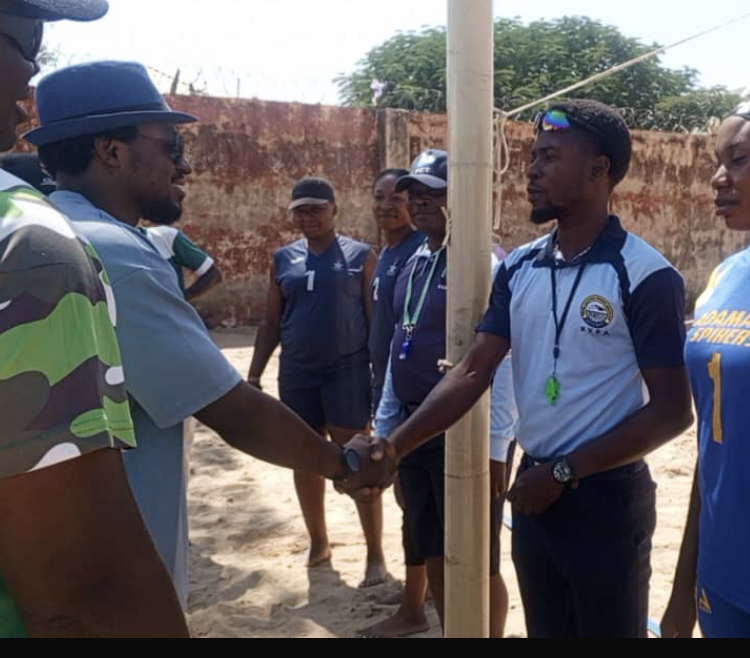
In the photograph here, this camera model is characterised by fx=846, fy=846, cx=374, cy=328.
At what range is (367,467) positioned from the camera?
8.92 ft

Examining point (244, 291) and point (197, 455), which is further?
point (244, 291)

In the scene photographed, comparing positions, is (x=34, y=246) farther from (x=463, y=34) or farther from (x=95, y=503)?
(x=463, y=34)

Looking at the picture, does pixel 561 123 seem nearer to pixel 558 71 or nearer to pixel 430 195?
pixel 430 195

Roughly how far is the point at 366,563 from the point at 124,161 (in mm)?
2818

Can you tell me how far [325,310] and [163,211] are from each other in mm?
2329

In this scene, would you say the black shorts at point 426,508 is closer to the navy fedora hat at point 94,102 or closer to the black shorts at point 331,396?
the black shorts at point 331,396

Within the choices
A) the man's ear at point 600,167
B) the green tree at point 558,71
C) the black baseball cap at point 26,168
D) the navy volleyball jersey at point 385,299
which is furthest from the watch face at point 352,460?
the green tree at point 558,71

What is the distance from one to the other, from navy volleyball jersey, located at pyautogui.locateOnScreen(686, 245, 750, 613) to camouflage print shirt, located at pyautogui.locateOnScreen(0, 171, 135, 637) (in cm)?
134

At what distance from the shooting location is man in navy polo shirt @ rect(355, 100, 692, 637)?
2.22m

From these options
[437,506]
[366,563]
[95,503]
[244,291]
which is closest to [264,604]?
[366,563]

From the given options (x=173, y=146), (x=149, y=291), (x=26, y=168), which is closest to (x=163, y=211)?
(x=173, y=146)

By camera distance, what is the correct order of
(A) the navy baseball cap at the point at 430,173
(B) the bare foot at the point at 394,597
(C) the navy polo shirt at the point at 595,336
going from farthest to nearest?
(B) the bare foot at the point at 394,597
(A) the navy baseball cap at the point at 430,173
(C) the navy polo shirt at the point at 595,336

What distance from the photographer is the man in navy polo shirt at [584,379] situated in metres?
2.22

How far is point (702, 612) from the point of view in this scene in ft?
6.35
